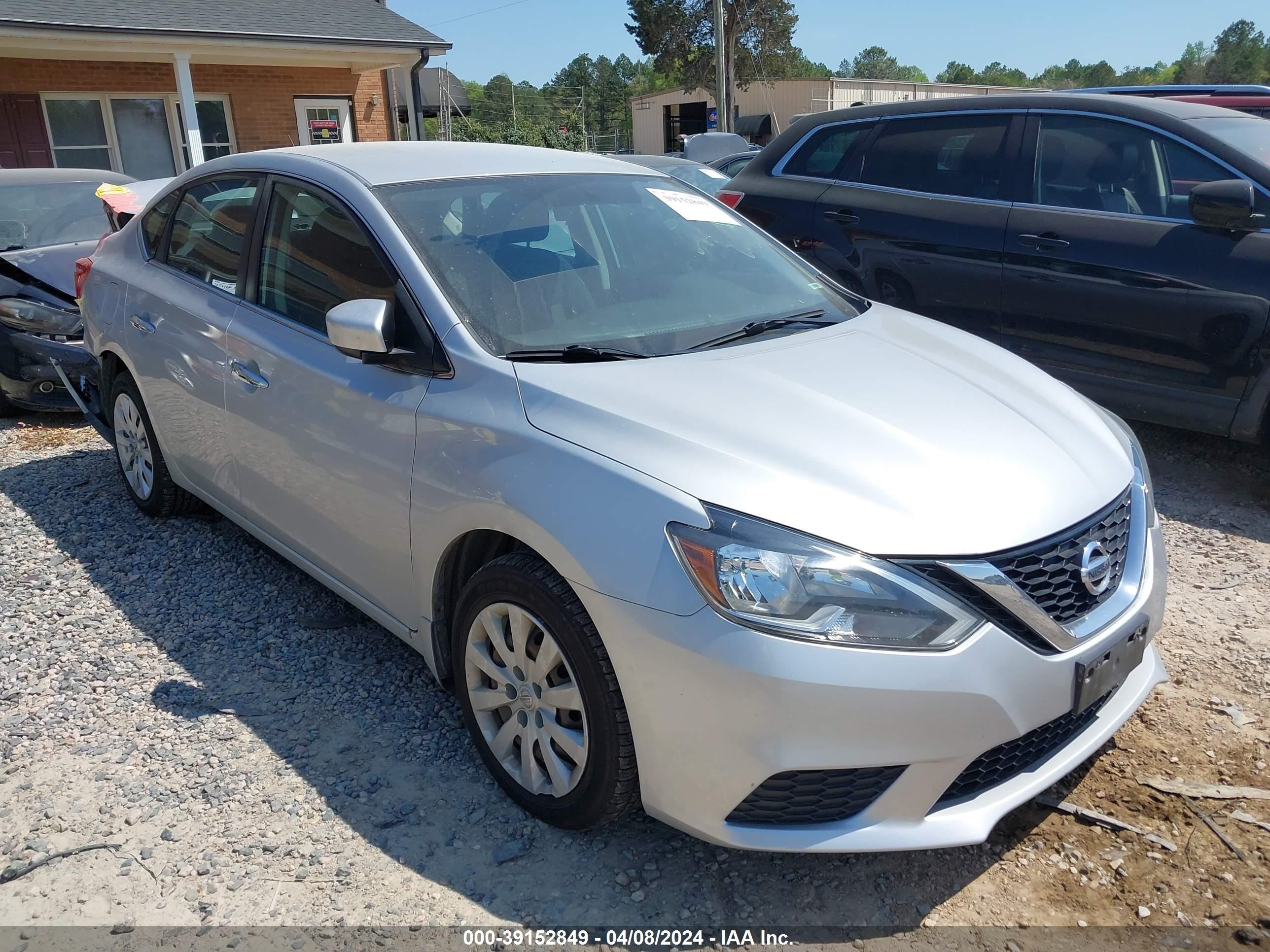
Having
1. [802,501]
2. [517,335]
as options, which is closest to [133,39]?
[517,335]

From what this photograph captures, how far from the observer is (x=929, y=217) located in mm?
5484

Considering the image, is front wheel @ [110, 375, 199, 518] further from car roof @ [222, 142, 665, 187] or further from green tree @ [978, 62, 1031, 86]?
green tree @ [978, 62, 1031, 86]

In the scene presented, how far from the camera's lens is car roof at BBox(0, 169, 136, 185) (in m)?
7.38

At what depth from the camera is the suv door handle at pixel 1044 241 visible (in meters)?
5.02

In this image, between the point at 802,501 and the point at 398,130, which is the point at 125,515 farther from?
the point at 398,130

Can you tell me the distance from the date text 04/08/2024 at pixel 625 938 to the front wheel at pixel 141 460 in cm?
294

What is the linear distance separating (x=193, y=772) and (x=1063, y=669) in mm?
2407

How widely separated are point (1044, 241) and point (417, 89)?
14588 mm

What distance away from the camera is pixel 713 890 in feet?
8.08

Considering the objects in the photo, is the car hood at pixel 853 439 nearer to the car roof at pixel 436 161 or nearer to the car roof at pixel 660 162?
the car roof at pixel 436 161

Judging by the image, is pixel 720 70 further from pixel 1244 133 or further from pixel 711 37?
pixel 1244 133

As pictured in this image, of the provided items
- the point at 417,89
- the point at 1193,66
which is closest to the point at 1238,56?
the point at 1193,66

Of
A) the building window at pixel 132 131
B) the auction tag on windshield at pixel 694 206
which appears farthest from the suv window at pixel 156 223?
the building window at pixel 132 131

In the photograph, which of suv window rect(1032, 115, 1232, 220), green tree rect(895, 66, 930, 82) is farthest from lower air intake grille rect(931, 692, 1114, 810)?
green tree rect(895, 66, 930, 82)
